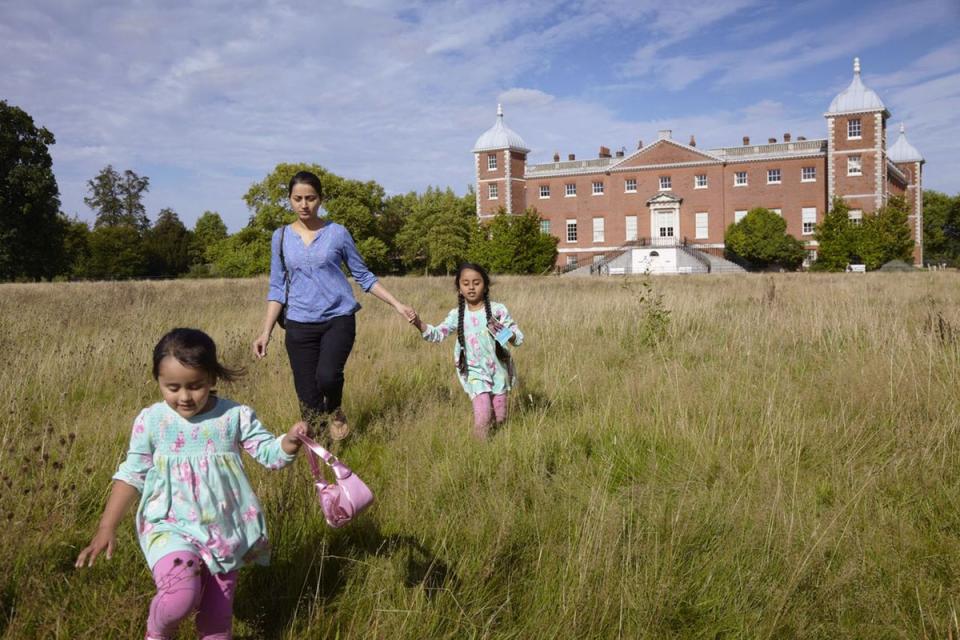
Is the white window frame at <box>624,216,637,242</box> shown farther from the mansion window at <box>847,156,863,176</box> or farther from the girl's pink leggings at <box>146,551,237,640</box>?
the girl's pink leggings at <box>146,551,237,640</box>

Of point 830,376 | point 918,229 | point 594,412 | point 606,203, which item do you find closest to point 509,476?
point 594,412

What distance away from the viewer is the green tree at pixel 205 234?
239 feet

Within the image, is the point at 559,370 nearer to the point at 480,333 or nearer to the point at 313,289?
the point at 480,333

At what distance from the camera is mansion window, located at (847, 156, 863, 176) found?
5109 centimetres

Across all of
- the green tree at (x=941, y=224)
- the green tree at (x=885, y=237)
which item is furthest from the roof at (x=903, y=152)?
the green tree at (x=885, y=237)

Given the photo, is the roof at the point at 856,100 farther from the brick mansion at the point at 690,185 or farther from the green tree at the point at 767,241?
the green tree at the point at 767,241

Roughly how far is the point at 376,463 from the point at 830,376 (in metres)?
3.57

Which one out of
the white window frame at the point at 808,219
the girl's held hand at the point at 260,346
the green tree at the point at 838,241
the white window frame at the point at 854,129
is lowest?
the girl's held hand at the point at 260,346

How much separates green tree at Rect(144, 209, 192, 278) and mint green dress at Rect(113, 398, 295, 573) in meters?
69.2

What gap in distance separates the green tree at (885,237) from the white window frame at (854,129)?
7.85m

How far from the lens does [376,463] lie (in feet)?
13.4

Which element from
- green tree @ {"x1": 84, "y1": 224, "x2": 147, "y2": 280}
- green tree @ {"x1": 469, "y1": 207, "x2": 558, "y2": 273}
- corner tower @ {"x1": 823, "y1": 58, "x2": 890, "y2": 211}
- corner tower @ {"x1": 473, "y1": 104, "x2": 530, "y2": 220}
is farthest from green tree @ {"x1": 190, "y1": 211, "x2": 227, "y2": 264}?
corner tower @ {"x1": 823, "y1": 58, "x2": 890, "y2": 211}

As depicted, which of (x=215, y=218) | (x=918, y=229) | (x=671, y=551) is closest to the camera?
(x=671, y=551)

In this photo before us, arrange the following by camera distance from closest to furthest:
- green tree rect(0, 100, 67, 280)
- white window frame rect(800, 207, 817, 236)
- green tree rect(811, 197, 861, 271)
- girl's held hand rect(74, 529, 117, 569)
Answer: girl's held hand rect(74, 529, 117, 569) < green tree rect(0, 100, 67, 280) < green tree rect(811, 197, 861, 271) < white window frame rect(800, 207, 817, 236)
